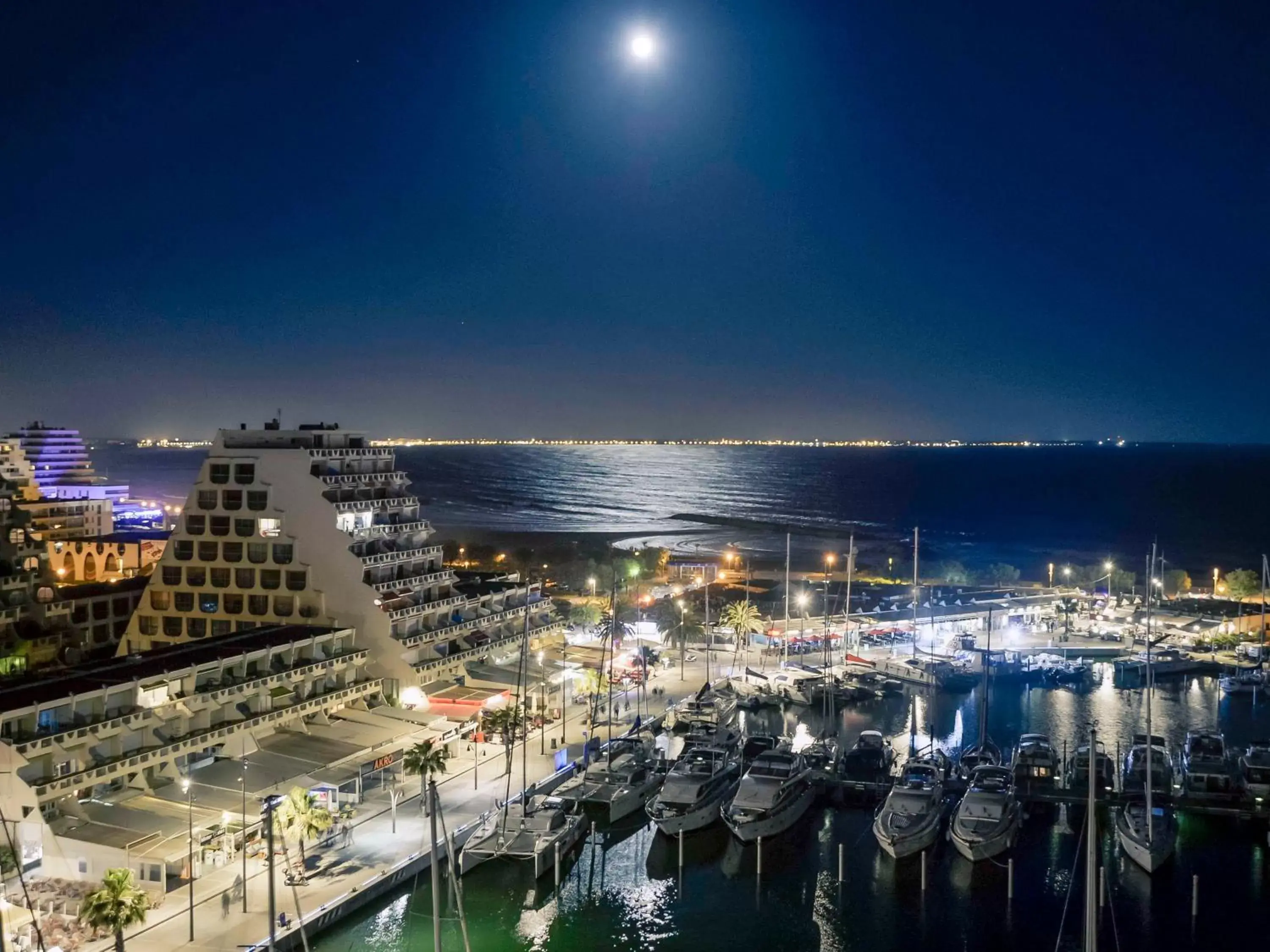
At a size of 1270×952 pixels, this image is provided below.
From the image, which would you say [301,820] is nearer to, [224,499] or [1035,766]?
[224,499]

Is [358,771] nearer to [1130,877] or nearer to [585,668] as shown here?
[585,668]

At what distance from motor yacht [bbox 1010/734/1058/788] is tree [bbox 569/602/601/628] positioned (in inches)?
1487

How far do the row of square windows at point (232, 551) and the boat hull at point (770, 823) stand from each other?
28.7m

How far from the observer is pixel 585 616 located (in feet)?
270

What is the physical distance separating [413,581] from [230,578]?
392 inches

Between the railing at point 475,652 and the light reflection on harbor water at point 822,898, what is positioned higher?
the railing at point 475,652

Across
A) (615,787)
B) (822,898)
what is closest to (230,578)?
(615,787)

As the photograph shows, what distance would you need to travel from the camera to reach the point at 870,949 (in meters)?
34.7

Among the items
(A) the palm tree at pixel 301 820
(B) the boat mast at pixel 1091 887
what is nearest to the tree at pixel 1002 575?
(B) the boat mast at pixel 1091 887

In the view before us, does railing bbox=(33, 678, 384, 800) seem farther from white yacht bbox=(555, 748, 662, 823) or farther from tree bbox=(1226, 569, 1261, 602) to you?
tree bbox=(1226, 569, 1261, 602)

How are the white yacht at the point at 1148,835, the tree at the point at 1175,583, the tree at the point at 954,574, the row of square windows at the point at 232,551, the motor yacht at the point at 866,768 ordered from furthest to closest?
the tree at the point at 954,574, the tree at the point at 1175,583, the row of square windows at the point at 232,551, the motor yacht at the point at 866,768, the white yacht at the point at 1148,835

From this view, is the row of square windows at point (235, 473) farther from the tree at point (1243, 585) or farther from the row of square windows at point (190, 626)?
the tree at point (1243, 585)

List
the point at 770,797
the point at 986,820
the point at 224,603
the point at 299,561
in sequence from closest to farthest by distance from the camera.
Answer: the point at 986,820 → the point at 770,797 → the point at 299,561 → the point at 224,603

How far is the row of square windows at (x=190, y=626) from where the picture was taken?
5875 cm
